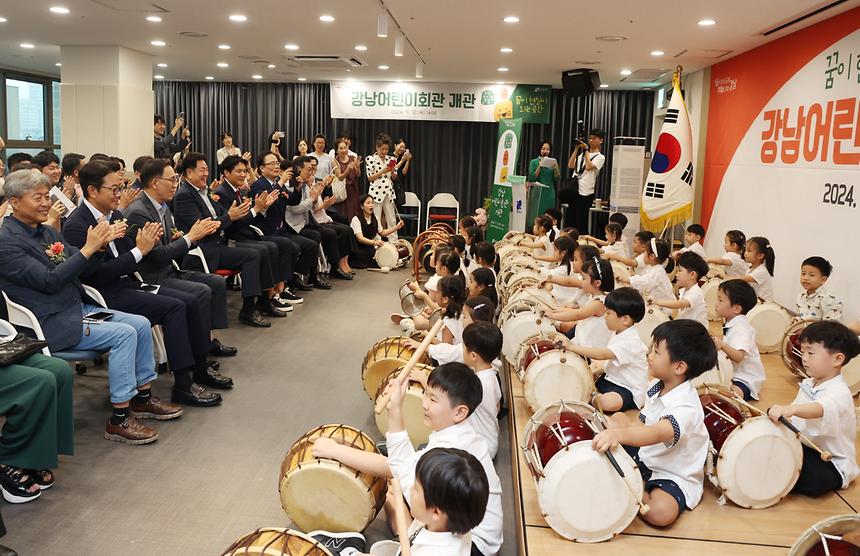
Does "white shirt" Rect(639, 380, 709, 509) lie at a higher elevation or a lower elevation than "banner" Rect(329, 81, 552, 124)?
lower

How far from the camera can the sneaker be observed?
273cm

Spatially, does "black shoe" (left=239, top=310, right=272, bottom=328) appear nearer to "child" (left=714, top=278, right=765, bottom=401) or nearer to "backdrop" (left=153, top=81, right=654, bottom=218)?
"child" (left=714, top=278, right=765, bottom=401)

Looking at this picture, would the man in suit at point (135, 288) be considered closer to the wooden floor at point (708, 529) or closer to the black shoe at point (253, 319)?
the black shoe at point (253, 319)

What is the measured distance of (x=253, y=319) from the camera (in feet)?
20.9

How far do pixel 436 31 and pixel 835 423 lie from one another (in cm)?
596

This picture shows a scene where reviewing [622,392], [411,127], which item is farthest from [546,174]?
[622,392]

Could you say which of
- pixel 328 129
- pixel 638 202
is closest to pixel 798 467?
pixel 638 202

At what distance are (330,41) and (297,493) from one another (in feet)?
23.3

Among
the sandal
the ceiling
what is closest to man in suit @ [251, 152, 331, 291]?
the ceiling

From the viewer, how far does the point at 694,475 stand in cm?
292

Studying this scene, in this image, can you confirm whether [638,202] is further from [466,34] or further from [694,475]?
[694,475]

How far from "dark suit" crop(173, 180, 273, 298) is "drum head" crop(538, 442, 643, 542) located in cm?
374

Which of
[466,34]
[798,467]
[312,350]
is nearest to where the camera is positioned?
[798,467]

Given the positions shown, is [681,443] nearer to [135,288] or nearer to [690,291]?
[690,291]
